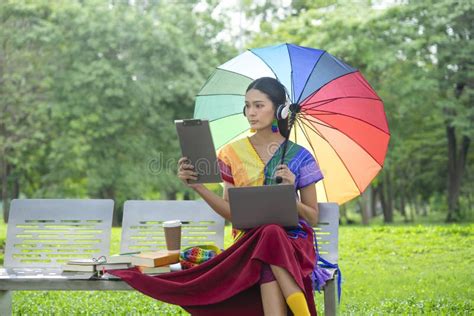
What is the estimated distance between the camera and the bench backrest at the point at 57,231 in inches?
163

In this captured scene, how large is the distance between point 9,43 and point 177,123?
13576 millimetres

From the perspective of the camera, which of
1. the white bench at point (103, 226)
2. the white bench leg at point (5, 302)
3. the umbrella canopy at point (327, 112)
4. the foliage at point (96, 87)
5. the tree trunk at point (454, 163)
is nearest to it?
the white bench leg at point (5, 302)

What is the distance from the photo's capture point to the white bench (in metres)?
4.08

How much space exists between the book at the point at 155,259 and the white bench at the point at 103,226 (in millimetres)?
515

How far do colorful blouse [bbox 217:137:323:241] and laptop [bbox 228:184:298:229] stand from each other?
310 millimetres

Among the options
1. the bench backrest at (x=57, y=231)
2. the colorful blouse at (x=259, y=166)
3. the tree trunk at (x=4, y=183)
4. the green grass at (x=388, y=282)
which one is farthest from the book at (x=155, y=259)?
the tree trunk at (x=4, y=183)

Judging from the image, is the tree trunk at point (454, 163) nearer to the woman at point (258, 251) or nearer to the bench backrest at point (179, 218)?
the bench backrest at point (179, 218)

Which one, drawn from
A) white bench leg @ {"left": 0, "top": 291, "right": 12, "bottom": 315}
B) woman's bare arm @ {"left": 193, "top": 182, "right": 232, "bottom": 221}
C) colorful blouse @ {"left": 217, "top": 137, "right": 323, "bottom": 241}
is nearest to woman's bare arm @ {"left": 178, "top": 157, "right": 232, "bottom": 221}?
woman's bare arm @ {"left": 193, "top": 182, "right": 232, "bottom": 221}

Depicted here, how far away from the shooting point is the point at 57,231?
14.0 feet

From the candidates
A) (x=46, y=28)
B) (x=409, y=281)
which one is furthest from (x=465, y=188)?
(x=409, y=281)

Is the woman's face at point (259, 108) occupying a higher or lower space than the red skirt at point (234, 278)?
higher

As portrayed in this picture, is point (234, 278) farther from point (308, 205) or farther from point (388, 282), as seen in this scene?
point (388, 282)

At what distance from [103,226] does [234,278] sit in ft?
3.73

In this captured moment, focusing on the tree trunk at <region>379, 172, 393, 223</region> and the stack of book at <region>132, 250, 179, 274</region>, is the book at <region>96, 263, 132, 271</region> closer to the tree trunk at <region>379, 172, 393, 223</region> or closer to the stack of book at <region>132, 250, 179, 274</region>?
the stack of book at <region>132, 250, 179, 274</region>
